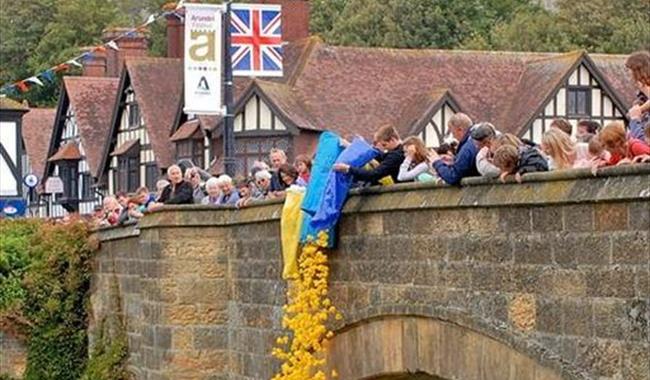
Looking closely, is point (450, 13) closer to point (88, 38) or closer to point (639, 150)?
point (88, 38)

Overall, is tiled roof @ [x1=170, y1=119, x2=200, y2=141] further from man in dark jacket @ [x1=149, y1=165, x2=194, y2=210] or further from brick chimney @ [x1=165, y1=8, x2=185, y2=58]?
man in dark jacket @ [x1=149, y1=165, x2=194, y2=210]

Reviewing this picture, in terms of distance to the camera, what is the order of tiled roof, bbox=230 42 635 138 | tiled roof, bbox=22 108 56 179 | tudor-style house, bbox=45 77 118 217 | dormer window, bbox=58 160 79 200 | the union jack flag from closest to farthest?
the union jack flag
tiled roof, bbox=230 42 635 138
tudor-style house, bbox=45 77 118 217
dormer window, bbox=58 160 79 200
tiled roof, bbox=22 108 56 179

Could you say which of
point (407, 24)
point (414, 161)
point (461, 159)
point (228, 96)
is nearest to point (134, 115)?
point (228, 96)

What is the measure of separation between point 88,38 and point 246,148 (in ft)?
151

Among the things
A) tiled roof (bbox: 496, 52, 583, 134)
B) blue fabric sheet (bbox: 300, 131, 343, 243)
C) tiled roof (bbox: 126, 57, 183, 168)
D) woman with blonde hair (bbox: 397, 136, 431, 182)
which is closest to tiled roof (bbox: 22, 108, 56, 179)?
tiled roof (bbox: 126, 57, 183, 168)

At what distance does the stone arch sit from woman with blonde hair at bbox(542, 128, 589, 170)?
128cm

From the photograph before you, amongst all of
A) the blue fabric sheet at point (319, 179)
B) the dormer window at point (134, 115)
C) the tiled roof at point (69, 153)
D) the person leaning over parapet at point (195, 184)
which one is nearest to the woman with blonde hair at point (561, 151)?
the blue fabric sheet at point (319, 179)

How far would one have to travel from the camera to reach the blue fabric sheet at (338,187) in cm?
1482

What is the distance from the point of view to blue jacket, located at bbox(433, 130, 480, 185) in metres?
12.7

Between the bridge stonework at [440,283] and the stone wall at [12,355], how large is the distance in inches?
318

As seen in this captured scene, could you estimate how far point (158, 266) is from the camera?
64.1ft

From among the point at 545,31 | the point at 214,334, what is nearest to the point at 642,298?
the point at 214,334

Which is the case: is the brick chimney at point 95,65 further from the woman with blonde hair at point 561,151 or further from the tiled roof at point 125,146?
the woman with blonde hair at point 561,151

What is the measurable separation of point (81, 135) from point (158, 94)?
22.1 feet
